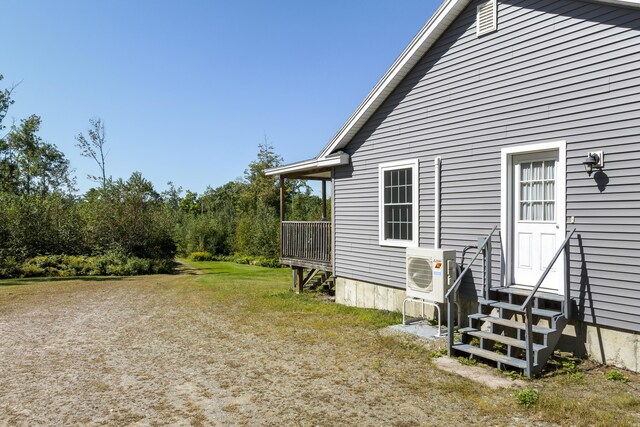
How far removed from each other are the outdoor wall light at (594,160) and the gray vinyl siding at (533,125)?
0.07m

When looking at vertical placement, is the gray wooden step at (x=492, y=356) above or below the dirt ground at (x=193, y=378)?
above

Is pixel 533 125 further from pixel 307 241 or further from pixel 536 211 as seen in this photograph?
pixel 307 241

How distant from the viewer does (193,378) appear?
17.8 ft

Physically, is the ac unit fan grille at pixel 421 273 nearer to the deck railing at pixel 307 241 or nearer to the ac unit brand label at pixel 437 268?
the ac unit brand label at pixel 437 268

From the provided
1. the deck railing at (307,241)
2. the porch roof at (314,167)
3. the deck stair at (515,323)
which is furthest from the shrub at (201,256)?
the deck stair at (515,323)

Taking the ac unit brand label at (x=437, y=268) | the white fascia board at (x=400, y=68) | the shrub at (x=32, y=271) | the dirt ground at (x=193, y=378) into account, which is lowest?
the shrub at (x=32, y=271)

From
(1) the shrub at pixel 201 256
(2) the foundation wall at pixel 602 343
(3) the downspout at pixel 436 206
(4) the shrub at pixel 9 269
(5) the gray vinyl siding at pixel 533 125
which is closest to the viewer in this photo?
(2) the foundation wall at pixel 602 343

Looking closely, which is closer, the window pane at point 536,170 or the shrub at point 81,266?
the window pane at point 536,170

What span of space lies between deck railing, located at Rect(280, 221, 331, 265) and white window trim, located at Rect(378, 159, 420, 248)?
7.30 feet

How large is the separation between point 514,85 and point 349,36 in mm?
11121

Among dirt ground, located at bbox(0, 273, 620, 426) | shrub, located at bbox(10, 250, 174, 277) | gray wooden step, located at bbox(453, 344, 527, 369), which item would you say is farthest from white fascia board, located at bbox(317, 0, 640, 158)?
shrub, located at bbox(10, 250, 174, 277)

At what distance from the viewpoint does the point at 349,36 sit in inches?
651

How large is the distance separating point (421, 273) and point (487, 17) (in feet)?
15.0

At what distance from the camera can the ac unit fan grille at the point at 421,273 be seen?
7.54 meters
